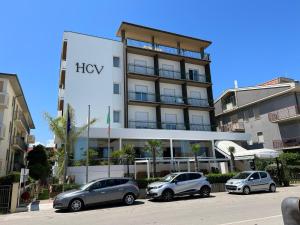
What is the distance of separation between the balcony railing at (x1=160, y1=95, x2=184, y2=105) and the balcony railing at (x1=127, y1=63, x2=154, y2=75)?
3680 millimetres

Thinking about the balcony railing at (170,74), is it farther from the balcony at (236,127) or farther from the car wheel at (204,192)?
the car wheel at (204,192)

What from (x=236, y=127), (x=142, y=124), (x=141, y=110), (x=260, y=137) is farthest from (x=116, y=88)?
(x=260, y=137)

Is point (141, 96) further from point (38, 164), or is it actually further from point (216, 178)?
point (216, 178)

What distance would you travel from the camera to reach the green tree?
31391mm

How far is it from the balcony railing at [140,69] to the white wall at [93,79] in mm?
1268

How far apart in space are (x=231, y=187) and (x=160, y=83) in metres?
19.7

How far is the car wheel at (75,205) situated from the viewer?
14367 millimetres

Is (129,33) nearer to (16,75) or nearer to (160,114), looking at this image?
(160,114)

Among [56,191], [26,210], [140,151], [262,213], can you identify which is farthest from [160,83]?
[262,213]

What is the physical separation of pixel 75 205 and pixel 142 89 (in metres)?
22.7

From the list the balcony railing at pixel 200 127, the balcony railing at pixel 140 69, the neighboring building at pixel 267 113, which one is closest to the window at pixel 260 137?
the neighboring building at pixel 267 113

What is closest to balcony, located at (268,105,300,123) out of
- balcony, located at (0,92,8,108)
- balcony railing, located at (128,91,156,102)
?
balcony railing, located at (128,91,156,102)

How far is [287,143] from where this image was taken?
34.6 m

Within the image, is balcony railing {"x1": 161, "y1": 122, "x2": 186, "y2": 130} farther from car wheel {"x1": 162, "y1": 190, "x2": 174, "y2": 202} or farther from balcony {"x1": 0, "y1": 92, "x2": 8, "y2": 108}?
balcony {"x1": 0, "y1": 92, "x2": 8, "y2": 108}
